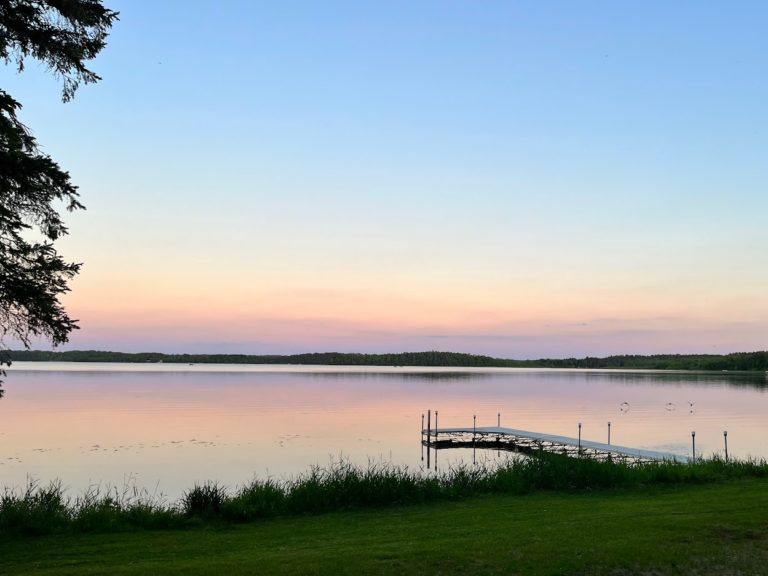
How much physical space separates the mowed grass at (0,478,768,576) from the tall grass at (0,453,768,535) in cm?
64

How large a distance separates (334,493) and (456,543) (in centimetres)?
522

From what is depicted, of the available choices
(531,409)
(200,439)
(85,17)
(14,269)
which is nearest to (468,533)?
(14,269)

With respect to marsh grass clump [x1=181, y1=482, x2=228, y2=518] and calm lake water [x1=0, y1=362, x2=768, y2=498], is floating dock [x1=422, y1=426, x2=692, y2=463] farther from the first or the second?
marsh grass clump [x1=181, y1=482, x2=228, y2=518]

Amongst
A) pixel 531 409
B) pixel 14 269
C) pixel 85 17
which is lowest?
pixel 531 409

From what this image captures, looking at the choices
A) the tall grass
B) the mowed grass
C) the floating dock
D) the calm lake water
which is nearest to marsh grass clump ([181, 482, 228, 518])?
the tall grass

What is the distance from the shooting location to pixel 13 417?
4488cm

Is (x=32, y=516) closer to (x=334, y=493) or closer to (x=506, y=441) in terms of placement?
(x=334, y=493)

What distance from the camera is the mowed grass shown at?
7828 millimetres

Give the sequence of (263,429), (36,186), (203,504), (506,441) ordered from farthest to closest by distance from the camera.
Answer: (263,429)
(506,441)
(203,504)
(36,186)

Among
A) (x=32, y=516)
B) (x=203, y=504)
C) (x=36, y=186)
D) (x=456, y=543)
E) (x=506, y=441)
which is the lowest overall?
(x=506, y=441)

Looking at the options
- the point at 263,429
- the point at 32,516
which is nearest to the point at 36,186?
the point at 32,516

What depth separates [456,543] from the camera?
29.6 ft

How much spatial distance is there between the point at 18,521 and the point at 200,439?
1004 inches

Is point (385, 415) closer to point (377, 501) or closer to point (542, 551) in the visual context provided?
point (377, 501)
